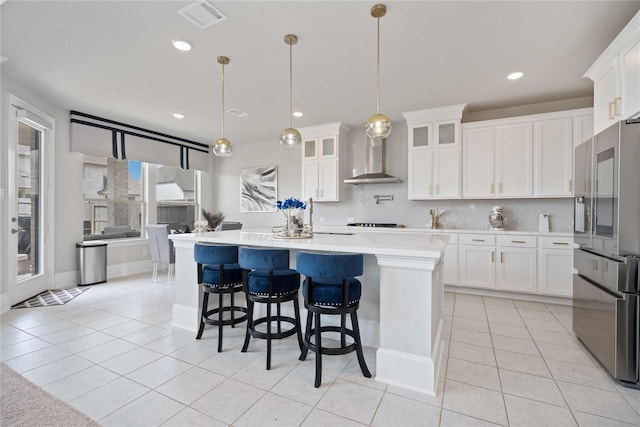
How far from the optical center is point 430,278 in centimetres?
188

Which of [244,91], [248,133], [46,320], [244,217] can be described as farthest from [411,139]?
[46,320]

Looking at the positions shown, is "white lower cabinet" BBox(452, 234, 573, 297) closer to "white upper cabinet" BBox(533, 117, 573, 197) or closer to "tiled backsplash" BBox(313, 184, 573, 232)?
"tiled backsplash" BBox(313, 184, 573, 232)

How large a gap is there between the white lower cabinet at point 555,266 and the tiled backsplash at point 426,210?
1.72 ft

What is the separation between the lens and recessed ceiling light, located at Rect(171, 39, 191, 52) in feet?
8.57

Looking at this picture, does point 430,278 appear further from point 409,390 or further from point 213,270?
point 213,270

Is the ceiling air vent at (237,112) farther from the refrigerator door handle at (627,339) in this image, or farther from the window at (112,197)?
the refrigerator door handle at (627,339)

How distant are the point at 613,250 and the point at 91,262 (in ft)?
20.2

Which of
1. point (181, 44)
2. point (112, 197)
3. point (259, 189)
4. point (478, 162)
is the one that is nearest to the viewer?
point (181, 44)

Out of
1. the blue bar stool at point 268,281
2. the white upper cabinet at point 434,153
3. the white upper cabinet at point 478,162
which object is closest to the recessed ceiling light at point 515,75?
the white upper cabinet at point 434,153

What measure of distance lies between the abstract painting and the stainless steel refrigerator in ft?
16.3

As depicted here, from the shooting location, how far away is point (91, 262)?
457 centimetres

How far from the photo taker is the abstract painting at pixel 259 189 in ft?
20.4

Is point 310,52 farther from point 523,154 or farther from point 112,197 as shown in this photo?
point 112,197

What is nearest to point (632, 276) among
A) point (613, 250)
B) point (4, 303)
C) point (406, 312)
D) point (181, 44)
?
point (613, 250)
